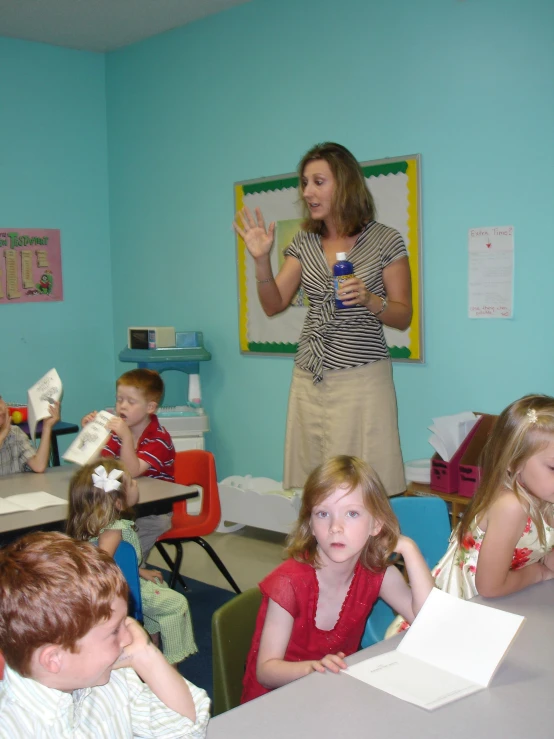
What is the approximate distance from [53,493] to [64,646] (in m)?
1.89

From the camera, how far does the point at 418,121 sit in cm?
380

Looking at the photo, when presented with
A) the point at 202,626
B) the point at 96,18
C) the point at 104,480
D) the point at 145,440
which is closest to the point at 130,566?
the point at 104,480

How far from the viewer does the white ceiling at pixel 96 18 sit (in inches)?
180

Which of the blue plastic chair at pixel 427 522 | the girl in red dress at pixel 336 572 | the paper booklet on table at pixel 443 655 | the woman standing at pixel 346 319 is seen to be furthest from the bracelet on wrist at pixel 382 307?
the paper booklet on table at pixel 443 655

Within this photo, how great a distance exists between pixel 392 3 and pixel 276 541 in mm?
2772

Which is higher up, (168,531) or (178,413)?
(178,413)

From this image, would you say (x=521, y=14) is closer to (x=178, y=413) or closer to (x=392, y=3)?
(x=392, y=3)

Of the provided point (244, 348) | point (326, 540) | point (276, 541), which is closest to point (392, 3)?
point (244, 348)

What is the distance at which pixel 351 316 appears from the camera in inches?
110

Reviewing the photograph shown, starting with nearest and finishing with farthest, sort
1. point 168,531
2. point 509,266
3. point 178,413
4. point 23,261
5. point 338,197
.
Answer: point 338,197 < point 168,531 < point 509,266 < point 178,413 < point 23,261

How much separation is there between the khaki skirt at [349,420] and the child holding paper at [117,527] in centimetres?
63

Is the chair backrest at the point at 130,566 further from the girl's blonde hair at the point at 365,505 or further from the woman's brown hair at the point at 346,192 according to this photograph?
the woman's brown hair at the point at 346,192

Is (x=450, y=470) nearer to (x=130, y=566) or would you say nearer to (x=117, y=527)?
(x=117, y=527)

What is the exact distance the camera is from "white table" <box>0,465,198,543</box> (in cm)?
244
